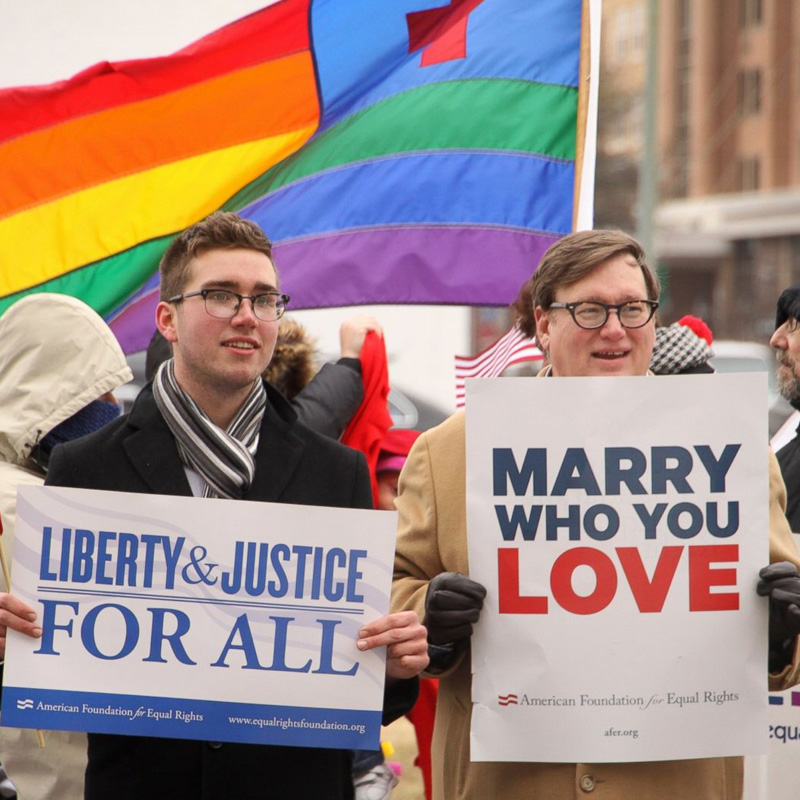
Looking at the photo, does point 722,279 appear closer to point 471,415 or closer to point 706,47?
point 706,47

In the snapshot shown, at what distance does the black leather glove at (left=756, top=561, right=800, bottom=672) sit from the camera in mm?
2736

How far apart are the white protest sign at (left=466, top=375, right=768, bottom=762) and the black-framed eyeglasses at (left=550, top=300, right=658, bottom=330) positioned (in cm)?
16

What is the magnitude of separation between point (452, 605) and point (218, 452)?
62 cm

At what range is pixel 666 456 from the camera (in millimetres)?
2900

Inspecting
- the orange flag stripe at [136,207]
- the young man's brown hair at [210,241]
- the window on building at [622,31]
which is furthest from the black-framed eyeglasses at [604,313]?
the window on building at [622,31]

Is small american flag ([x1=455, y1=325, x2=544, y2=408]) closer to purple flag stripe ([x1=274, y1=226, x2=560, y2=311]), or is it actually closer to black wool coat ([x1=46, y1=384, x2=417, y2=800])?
purple flag stripe ([x1=274, y1=226, x2=560, y2=311])

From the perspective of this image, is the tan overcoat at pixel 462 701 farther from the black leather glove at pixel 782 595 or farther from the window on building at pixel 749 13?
the window on building at pixel 749 13

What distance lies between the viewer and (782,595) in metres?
2.74

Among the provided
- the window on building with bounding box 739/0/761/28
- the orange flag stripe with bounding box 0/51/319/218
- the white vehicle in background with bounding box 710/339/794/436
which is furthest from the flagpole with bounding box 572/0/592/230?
the window on building with bounding box 739/0/761/28

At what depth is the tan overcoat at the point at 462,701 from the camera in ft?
9.35

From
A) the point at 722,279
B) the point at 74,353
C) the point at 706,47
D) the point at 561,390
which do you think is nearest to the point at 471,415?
the point at 561,390

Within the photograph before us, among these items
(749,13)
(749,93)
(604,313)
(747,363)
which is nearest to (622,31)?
(749,13)

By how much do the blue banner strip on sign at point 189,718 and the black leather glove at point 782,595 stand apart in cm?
85

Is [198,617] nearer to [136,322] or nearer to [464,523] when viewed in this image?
Result: [464,523]
